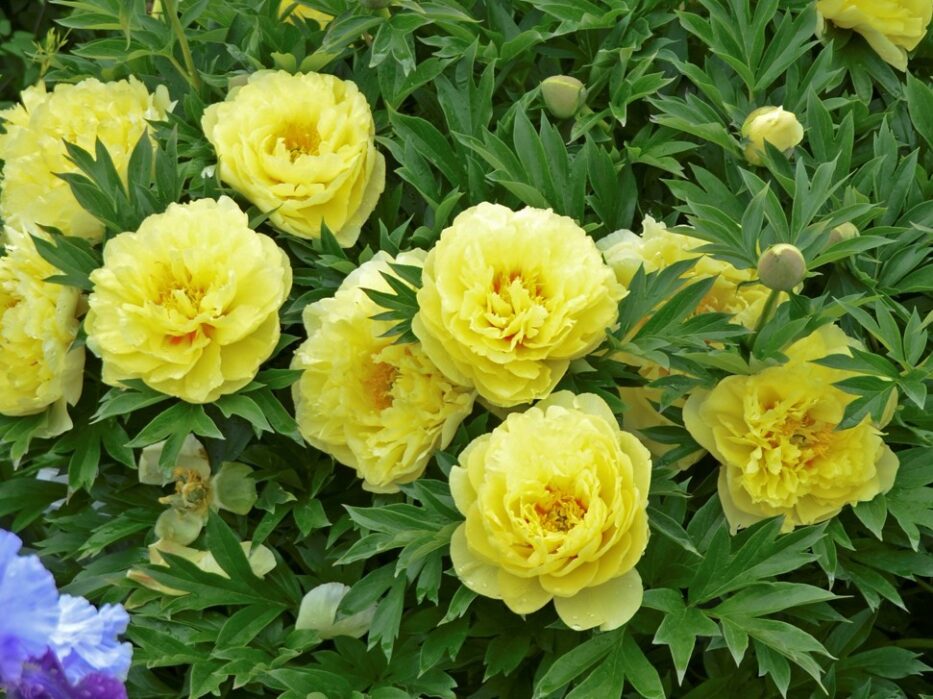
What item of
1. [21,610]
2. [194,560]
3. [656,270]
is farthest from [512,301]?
[21,610]

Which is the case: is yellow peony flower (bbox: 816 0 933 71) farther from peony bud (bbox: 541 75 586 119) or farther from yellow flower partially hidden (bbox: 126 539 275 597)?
yellow flower partially hidden (bbox: 126 539 275 597)

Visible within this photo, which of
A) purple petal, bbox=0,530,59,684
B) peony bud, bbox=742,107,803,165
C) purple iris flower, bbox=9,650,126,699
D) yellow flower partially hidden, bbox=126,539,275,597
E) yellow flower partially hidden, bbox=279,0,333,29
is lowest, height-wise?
yellow flower partially hidden, bbox=126,539,275,597

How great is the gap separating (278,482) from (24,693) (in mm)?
567

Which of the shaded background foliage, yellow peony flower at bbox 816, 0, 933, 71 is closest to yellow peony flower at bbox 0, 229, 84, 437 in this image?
the shaded background foliage

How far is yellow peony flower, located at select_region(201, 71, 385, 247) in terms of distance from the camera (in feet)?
3.86

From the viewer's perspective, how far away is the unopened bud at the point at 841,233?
1103mm

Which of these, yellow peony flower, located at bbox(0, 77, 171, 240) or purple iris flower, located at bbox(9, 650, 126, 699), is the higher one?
purple iris flower, located at bbox(9, 650, 126, 699)

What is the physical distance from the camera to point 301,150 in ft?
4.03

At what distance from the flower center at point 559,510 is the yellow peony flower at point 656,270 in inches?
5.3

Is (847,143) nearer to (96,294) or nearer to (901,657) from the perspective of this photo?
(901,657)

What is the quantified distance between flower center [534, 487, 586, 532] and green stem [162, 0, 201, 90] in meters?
0.59

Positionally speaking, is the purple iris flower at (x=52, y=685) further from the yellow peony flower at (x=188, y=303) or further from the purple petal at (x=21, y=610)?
the yellow peony flower at (x=188, y=303)

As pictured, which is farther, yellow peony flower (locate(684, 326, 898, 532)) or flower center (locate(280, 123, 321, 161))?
flower center (locate(280, 123, 321, 161))

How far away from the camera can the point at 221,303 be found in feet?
3.60
